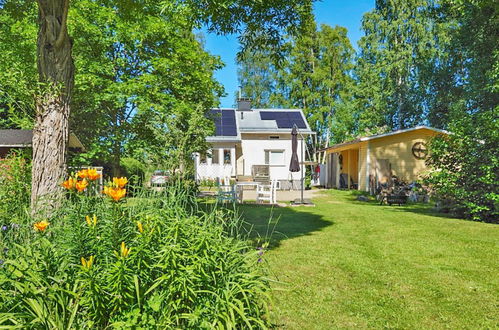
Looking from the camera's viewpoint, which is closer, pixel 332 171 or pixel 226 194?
pixel 226 194

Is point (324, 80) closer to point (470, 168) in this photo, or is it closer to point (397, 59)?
point (397, 59)

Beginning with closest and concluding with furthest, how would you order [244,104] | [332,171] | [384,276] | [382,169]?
1. [384,276]
2. [382,169]
3. [332,171]
4. [244,104]

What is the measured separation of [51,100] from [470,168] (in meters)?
10.5

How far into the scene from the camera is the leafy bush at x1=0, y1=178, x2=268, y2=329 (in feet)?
6.23

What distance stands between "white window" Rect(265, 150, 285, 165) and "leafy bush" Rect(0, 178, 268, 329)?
67.4 feet

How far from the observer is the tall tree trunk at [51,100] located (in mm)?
4102

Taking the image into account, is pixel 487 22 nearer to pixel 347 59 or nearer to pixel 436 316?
pixel 347 59

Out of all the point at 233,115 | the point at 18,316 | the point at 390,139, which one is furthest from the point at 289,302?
the point at 233,115

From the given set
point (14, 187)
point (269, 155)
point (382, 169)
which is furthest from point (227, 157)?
point (14, 187)

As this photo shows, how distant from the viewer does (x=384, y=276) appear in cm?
455

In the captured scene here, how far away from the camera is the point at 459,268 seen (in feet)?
16.3

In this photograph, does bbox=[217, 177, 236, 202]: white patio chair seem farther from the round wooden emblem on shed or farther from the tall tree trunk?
the round wooden emblem on shed

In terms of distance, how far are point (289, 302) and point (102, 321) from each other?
2.08m

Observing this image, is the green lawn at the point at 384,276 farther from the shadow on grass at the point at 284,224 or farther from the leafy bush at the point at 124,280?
the leafy bush at the point at 124,280
